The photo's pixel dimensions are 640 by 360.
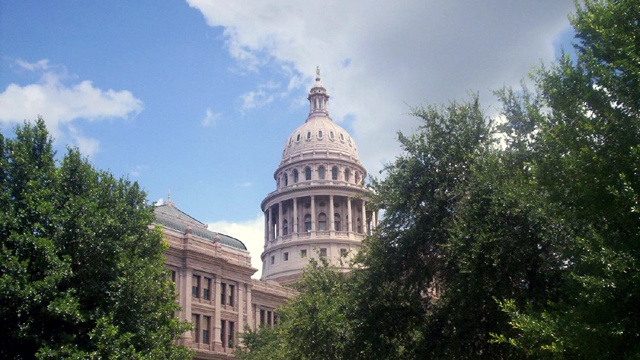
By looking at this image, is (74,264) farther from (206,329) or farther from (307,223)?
(307,223)

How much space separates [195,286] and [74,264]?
3490cm

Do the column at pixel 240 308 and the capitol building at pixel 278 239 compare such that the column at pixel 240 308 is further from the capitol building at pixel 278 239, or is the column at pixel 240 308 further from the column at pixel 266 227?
the column at pixel 266 227

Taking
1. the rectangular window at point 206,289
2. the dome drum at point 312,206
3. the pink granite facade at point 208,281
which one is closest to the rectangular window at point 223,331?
the pink granite facade at point 208,281

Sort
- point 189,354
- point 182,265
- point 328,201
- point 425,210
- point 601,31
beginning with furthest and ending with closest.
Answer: point 328,201
point 182,265
point 189,354
point 425,210
point 601,31

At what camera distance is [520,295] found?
24562 millimetres

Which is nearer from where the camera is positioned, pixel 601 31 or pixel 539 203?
pixel 601 31

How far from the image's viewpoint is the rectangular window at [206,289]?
62.3m

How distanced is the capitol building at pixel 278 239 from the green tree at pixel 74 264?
29204mm

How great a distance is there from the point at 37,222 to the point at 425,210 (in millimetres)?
15808

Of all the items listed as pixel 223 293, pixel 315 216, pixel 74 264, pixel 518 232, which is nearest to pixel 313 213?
pixel 315 216

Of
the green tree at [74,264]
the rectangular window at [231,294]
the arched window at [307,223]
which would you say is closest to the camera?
the green tree at [74,264]

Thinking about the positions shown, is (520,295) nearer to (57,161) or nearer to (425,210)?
(425,210)

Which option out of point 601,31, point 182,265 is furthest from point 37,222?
point 182,265

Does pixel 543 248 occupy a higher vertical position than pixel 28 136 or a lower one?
lower
